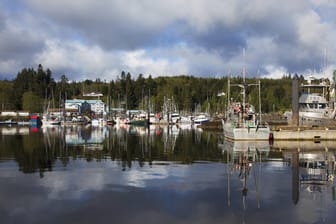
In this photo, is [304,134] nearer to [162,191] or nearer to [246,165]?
[246,165]

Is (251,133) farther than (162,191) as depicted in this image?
Yes

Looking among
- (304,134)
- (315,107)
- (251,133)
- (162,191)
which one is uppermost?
(315,107)

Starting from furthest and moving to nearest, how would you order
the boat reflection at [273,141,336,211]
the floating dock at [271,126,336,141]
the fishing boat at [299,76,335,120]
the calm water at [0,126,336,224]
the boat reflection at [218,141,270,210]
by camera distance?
the fishing boat at [299,76,335,120] → the floating dock at [271,126,336,141] → the boat reflection at [218,141,270,210] → the boat reflection at [273,141,336,211] → the calm water at [0,126,336,224]

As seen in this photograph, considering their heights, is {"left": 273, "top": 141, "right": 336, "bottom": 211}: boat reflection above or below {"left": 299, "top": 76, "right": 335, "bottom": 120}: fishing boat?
below

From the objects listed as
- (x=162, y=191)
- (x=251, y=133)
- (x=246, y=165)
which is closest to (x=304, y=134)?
(x=251, y=133)

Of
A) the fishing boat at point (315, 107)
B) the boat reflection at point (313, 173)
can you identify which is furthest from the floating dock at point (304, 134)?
the fishing boat at point (315, 107)

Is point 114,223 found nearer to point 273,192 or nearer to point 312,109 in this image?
point 273,192

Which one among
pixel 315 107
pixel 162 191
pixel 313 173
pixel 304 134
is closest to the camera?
pixel 162 191

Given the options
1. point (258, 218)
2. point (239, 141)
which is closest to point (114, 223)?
point (258, 218)

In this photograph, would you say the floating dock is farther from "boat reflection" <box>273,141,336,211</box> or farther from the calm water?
the calm water

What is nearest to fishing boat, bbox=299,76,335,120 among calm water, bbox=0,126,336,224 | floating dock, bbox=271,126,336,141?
floating dock, bbox=271,126,336,141

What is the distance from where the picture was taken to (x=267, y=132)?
153ft

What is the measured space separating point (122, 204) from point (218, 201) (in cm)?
383

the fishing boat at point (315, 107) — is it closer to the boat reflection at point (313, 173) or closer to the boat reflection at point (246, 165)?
the boat reflection at point (246, 165)
